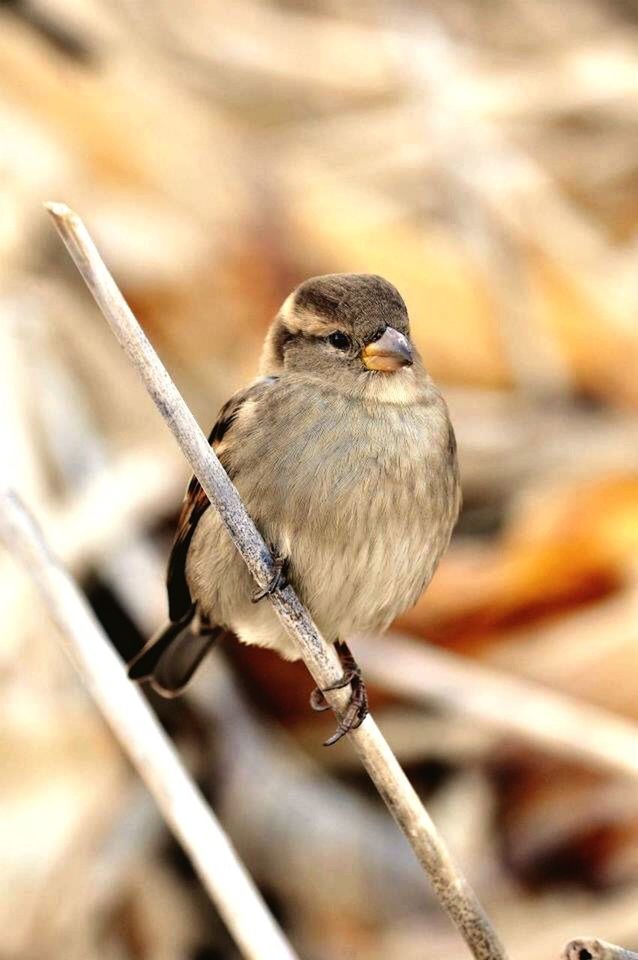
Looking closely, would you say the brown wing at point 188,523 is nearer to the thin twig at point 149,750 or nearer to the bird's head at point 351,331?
the bird's head at point 351,331

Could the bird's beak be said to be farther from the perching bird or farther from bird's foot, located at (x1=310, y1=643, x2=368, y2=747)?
bird's foot, located at (x1=310, y1=643, x2=368, y2=747)

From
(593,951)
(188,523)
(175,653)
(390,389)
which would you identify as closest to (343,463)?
(390,389)

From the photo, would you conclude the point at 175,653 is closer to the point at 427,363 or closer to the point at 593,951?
the point at 593,951

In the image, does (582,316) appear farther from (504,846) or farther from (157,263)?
(504,846)

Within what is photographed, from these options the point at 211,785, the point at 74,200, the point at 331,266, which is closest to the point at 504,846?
the point at 211,785

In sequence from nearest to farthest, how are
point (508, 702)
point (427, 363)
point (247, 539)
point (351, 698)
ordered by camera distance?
1. point (247, 539)
2. point (351, 698)
3. point (508, 702)
4. point (427, 363)

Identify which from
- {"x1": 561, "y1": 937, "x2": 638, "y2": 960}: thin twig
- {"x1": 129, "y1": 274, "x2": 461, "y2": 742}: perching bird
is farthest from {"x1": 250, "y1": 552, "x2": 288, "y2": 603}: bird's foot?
{"x1": 561, "y1": 937, "x2": 638, "y2": 960}: thin twig

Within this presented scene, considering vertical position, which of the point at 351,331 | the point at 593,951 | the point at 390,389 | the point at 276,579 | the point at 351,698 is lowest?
the point at 593,951
